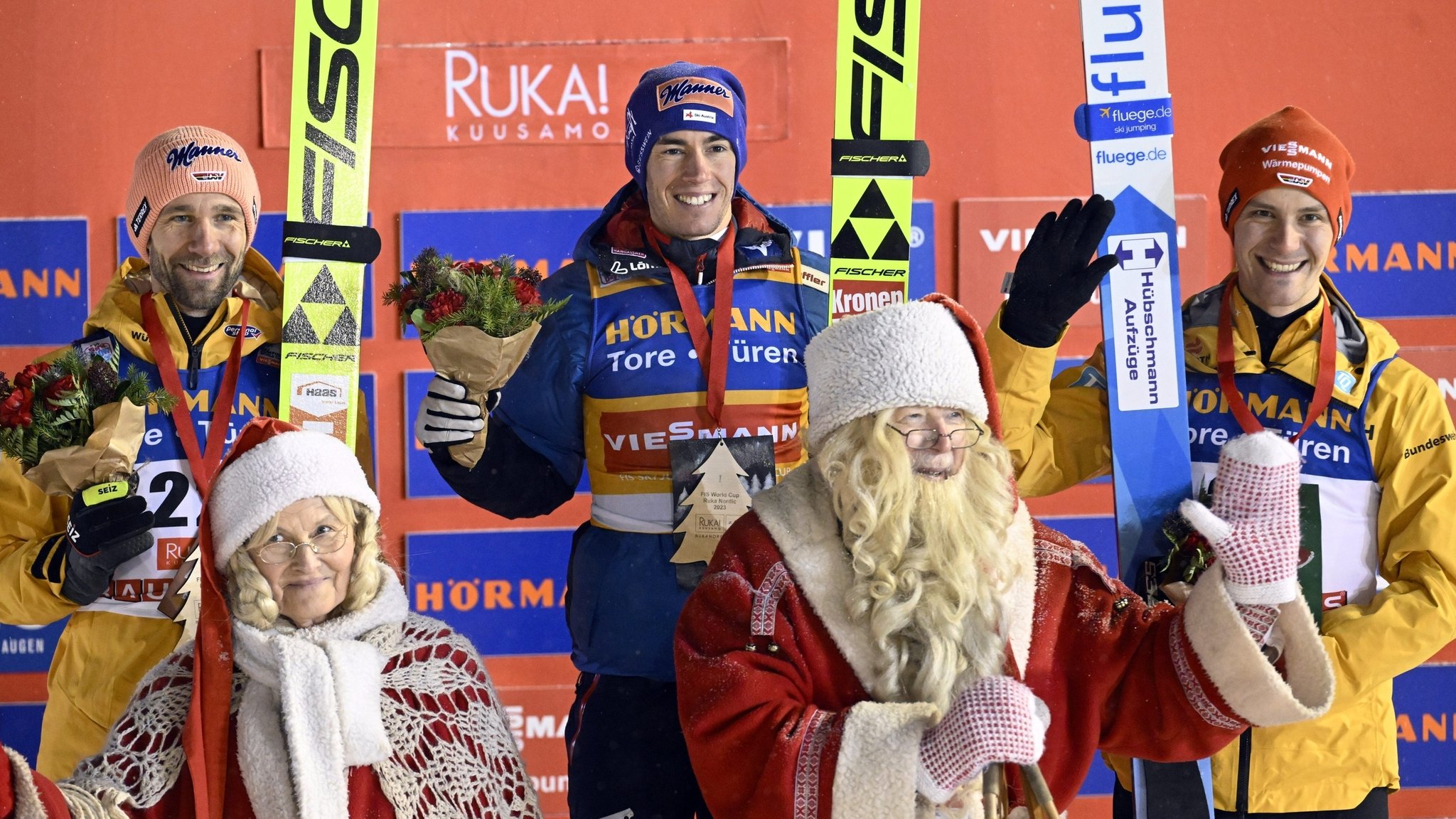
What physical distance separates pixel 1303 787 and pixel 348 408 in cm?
220

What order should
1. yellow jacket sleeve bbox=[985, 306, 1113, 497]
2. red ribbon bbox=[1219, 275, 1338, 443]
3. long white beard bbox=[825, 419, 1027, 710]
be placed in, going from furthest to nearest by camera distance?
1. red ribbon bbox=[1219, 275, 1338, 443]
2. yellow jacket sleeve bbox=[985, 306, 1113, 497]
3. long white beard bbox=[825, 419, 1027, 710]

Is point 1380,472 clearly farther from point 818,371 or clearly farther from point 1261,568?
point 818,371

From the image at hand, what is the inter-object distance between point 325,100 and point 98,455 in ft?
3.48

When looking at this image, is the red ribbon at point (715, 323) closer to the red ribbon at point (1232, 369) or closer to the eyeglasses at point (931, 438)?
the eyeglasses at point (931, 438)

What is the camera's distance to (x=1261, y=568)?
2043 millimetres

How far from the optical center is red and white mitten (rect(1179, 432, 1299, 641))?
2.03 meters

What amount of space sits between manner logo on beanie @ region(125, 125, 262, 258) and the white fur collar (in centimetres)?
163

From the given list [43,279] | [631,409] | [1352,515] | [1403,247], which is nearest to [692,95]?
[631,409]

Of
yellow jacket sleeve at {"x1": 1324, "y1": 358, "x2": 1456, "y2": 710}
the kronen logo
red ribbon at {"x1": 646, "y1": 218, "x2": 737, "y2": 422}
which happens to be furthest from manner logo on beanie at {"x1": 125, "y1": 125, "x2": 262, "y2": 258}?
yellow jacket sleeve at {"x1": 1324, "y1": 358, "x2": 1456, "y2": 710}

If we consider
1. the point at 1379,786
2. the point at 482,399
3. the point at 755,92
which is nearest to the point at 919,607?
the point at 482,399

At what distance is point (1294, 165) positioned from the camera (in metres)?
3.07

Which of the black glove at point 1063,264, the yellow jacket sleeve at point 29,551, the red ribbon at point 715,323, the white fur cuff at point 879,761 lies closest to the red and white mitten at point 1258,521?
the white fur cuff at point 879,761

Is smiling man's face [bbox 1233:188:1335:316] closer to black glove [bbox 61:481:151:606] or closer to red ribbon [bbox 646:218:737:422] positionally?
red ribbon [bbox 646:218:737:422]

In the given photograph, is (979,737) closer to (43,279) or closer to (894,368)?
(894,368)
